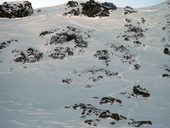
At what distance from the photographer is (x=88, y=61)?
32.5 meters

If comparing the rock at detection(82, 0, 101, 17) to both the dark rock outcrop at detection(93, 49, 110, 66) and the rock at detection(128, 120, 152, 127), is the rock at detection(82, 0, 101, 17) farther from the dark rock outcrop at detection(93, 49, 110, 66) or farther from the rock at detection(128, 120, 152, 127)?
the rock at detection(128, 120, 152, 127)

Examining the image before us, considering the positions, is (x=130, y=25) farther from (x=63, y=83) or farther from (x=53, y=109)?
(x=53, y=109)

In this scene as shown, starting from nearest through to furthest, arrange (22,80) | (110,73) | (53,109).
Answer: (53,109)
(22,80)
(110,73)

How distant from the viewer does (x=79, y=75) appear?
95.5ft

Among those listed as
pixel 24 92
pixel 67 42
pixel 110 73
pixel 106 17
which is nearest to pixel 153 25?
pixel 106 17

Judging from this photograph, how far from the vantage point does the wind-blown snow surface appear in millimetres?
19844

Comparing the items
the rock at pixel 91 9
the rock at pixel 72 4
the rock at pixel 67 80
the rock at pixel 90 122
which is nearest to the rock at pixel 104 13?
the rock at pixel 91 9

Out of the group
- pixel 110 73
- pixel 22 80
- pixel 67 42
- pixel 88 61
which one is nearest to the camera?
pixel 22 80

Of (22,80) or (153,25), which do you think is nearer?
(22,80)

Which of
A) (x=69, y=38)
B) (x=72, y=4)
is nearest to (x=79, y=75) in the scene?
(x=69, y=38)

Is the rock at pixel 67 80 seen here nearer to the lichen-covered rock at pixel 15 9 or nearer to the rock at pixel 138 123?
the rock at pixel 138 123

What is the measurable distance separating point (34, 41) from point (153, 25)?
19178 millimetres

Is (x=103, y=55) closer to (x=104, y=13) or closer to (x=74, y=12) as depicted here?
(x=104, y=13)

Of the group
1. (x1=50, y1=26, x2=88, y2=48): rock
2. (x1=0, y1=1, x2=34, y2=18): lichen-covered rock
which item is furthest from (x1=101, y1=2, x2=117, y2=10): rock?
(x1=50, y1=26, x2=88, y2=48): rock
